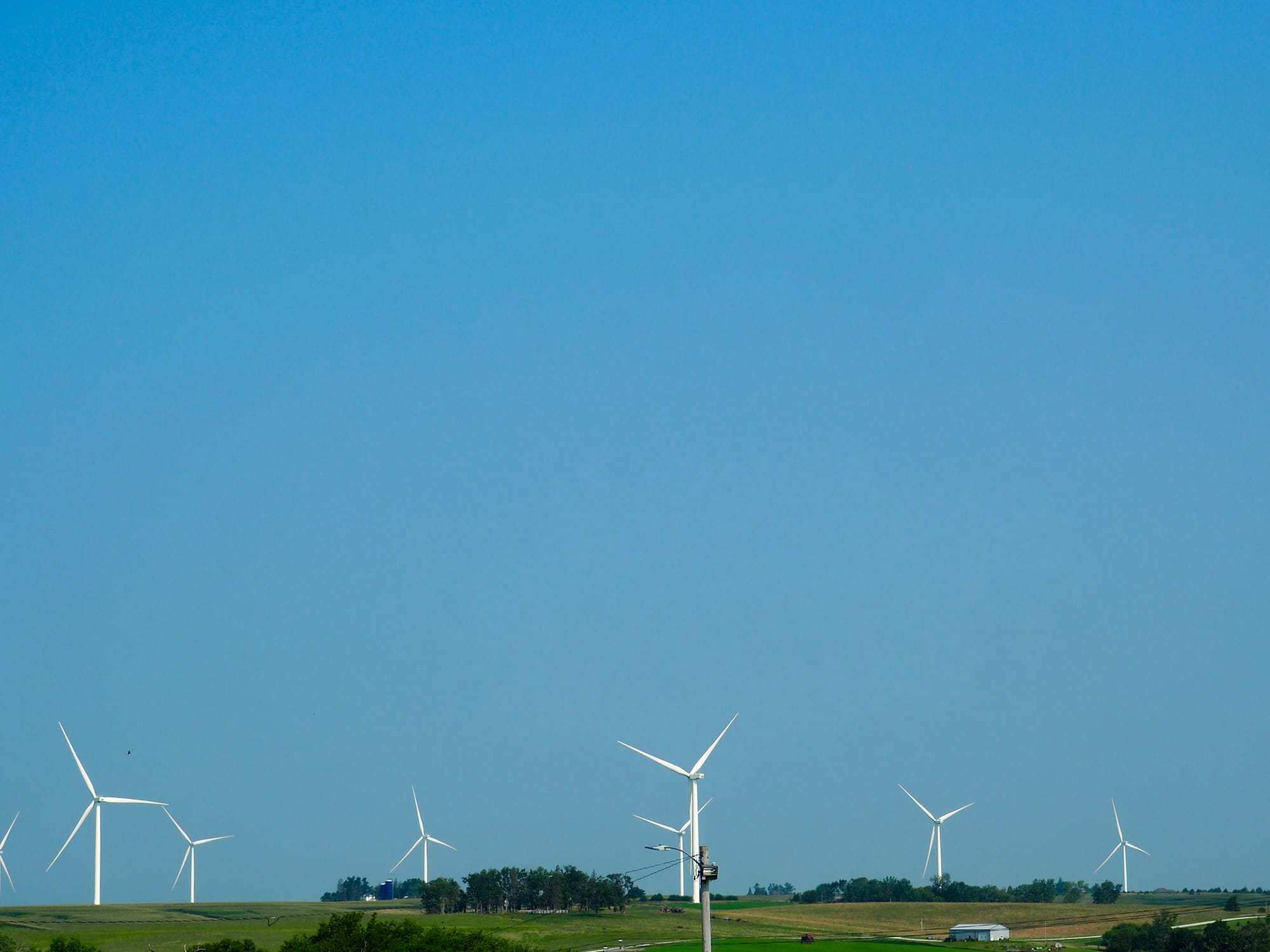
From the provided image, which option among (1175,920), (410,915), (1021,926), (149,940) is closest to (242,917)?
(410,915)

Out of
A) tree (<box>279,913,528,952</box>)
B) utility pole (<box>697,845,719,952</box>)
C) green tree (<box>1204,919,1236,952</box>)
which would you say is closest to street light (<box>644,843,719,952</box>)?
utility pole (<box>697,845,719,952</box>)

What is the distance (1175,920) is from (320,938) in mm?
109301

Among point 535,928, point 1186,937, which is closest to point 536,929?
point 535,928

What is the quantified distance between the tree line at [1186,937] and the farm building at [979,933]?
1616cm

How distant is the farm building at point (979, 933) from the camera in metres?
172

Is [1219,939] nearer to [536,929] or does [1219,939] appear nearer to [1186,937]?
[1186,937]

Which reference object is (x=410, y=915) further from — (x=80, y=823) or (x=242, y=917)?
(x=80, y=823)

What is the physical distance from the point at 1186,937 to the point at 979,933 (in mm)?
35456

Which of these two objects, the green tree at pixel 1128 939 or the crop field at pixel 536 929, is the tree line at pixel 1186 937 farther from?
the crop field at pixel 536 929

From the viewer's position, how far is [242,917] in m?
185

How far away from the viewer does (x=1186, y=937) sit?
14400 centimetres

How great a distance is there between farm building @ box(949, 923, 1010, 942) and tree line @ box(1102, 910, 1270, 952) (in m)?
16.2

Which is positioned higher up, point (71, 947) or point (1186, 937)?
point (71, 947)

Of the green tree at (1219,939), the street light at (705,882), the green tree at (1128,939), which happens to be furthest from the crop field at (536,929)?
the street light at (705,882)
